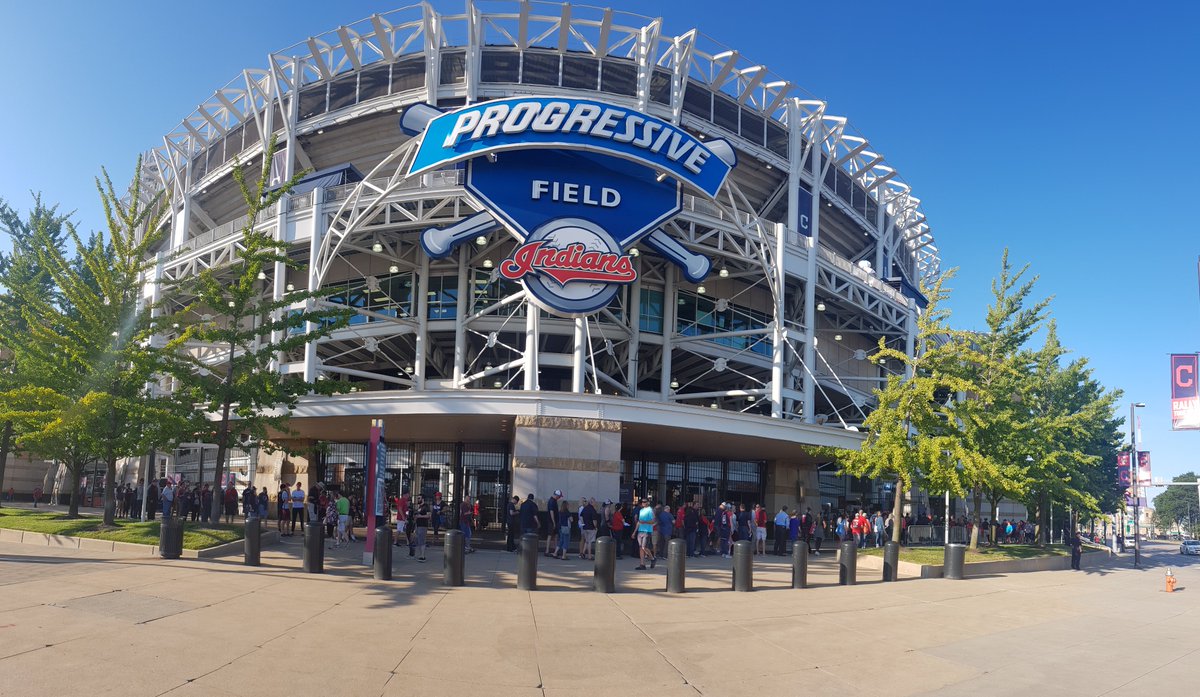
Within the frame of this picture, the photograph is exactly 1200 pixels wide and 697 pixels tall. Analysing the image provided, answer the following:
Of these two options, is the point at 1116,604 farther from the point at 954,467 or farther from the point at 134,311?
the point at 134,311

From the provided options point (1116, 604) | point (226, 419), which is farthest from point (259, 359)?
point (1116, 604)

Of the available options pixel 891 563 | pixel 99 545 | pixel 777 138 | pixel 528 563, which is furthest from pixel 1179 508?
pixel 99 545

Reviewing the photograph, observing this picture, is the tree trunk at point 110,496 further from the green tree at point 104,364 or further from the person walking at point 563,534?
the person walking at point 563,534

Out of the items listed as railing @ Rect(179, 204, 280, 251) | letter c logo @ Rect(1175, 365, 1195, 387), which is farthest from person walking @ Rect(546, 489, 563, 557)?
letter c logo @ Rect(1175, 365, 1195, 387)

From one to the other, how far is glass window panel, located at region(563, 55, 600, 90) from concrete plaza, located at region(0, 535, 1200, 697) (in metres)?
22.9

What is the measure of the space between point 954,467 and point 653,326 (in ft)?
49.3

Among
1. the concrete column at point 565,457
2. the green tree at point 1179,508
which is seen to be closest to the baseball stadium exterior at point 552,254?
the concrete column at point 565,457

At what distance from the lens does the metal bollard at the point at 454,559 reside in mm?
14117

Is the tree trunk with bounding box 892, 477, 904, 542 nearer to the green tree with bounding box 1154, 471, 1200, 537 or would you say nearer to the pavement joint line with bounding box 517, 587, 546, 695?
the pavement joint line with bounding box 517, 587, 546, 695

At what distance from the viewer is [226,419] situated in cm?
1919

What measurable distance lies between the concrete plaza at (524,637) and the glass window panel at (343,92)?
2351 cm

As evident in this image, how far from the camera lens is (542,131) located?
85.6 feet

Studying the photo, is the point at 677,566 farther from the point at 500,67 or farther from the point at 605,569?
the point at 500,67

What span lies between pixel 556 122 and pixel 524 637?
1938 centimetres
